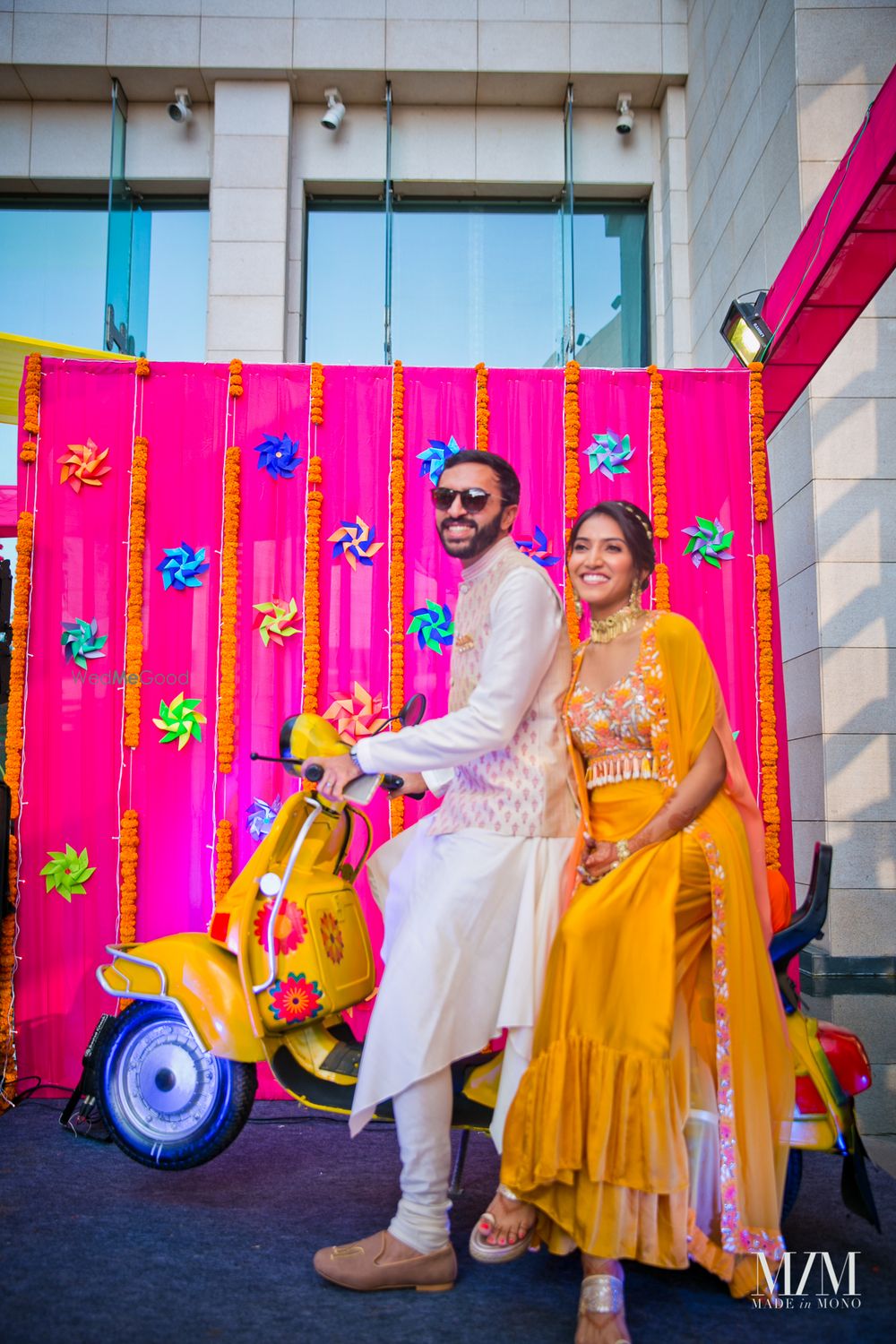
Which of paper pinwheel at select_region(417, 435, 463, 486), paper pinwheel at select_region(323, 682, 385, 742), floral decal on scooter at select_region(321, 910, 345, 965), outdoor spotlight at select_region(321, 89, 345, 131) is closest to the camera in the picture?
floral decal on scooter at select_region(321, 910, 345, 965)

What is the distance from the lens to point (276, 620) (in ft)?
12.4

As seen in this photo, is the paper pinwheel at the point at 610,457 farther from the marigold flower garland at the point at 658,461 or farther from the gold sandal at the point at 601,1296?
the gold sandal at the point at 601,1296

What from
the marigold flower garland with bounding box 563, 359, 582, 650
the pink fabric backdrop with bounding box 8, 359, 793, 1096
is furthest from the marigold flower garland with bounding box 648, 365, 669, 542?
the marigold flower garland with bounding box 563, 359, 582, 650

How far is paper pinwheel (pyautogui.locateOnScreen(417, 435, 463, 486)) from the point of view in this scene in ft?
12.6

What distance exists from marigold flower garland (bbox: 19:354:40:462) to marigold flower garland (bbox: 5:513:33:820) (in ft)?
0.78

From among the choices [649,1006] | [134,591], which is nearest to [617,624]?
[649,1006]

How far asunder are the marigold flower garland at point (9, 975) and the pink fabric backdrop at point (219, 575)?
3 cm

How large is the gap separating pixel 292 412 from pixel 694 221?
4687 millimetres

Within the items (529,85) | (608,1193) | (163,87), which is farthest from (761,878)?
(163,87)

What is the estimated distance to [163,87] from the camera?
7.40 metres

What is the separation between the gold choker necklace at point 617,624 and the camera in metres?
2.29

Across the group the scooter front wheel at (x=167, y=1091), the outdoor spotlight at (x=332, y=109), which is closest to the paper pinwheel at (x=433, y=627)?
the scooter front wheel at (x=167, y=1091)

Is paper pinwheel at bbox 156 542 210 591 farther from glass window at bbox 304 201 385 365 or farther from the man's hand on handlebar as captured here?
glass window at bbox 304 201 385 365

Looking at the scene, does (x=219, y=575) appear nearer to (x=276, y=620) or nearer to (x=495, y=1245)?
(x=276, y=620)
